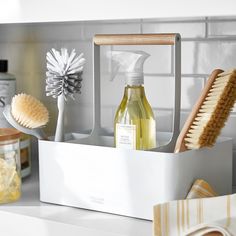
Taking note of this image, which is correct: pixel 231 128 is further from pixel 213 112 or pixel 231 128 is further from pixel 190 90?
pixel 213 112

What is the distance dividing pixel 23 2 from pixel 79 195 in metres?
0.33

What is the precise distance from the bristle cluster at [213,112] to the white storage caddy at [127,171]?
3 centimetres

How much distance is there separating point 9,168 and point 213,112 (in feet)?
1.28

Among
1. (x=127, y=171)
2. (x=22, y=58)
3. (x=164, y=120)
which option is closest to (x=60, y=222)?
(x=127, y=171)

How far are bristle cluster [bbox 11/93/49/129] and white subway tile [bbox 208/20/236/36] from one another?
13.9 inches

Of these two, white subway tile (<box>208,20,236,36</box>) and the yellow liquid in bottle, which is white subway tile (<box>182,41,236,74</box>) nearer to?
white subway tile (<box>208,20,236,36</box>)

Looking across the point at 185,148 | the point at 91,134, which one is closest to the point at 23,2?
the point at 91,134

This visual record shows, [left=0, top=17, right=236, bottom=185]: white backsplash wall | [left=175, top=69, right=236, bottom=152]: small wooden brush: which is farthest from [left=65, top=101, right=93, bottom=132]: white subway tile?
[left=175, top=69, right=236, bottom=152]: small wooden brush

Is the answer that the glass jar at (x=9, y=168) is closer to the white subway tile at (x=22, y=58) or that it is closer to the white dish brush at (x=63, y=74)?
the white dish brush at (x=63, y=74)

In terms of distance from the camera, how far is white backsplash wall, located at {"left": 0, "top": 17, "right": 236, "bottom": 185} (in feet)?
3.82

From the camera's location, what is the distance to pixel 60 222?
947mm

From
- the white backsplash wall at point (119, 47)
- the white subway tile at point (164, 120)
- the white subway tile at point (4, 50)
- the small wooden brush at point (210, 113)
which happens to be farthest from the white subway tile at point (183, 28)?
the white subway tile at point (4, 50)

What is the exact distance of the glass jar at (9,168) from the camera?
1073mm

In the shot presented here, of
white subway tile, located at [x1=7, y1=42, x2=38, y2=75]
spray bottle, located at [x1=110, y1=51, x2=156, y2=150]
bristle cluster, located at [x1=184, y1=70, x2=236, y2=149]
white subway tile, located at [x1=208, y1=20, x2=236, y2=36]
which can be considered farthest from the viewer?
white subway tile, located at [x1=7, y1=42, x2=38, y2=75]
